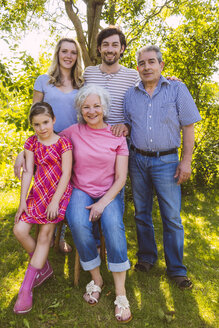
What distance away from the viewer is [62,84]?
3.00 meters

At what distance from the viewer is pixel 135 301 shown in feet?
8.79

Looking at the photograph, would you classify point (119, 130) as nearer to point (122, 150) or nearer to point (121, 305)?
point (122, 150)

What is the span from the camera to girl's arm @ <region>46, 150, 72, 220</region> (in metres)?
2.54

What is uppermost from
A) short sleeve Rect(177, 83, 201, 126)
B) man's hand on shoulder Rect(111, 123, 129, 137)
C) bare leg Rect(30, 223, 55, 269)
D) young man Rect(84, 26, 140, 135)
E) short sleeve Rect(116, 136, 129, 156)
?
young man Rect(84, 26, 140, 135)

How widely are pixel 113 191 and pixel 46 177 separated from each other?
0.64m

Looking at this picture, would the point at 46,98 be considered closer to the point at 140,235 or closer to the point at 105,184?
the point at 105,184

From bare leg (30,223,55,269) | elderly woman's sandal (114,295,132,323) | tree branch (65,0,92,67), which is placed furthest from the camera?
tree branch (65,0,92,67)

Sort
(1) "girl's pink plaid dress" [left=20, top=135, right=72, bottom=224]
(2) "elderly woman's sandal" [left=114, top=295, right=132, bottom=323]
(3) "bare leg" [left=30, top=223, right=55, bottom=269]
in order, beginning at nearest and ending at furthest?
(2) "elderly woman's sandal" [left=114, top=295, right=132, bottom=323]
(3) "bare leg" [left=30, top=223, right=55, bottom=269]
(1) "girl's pink plaid dress" [left=20, top=135, right=72, bottom=224]

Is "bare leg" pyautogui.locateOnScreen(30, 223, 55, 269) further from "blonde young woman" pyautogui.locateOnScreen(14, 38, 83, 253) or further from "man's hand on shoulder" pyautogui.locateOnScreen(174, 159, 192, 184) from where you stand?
"man's hand on shoulder" pyautogui.locateOnScreen(174, 159, 192, 184)

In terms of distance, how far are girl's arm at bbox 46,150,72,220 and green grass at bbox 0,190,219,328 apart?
796 millimetres

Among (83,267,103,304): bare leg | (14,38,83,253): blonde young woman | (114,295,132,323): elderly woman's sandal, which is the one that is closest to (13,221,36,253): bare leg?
(83,267,103,304): bare leg

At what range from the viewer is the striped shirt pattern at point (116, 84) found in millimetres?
2984

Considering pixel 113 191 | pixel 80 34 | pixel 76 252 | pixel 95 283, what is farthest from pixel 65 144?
pixel 80 34

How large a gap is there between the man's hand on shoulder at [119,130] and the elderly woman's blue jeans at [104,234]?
65 centimetres
